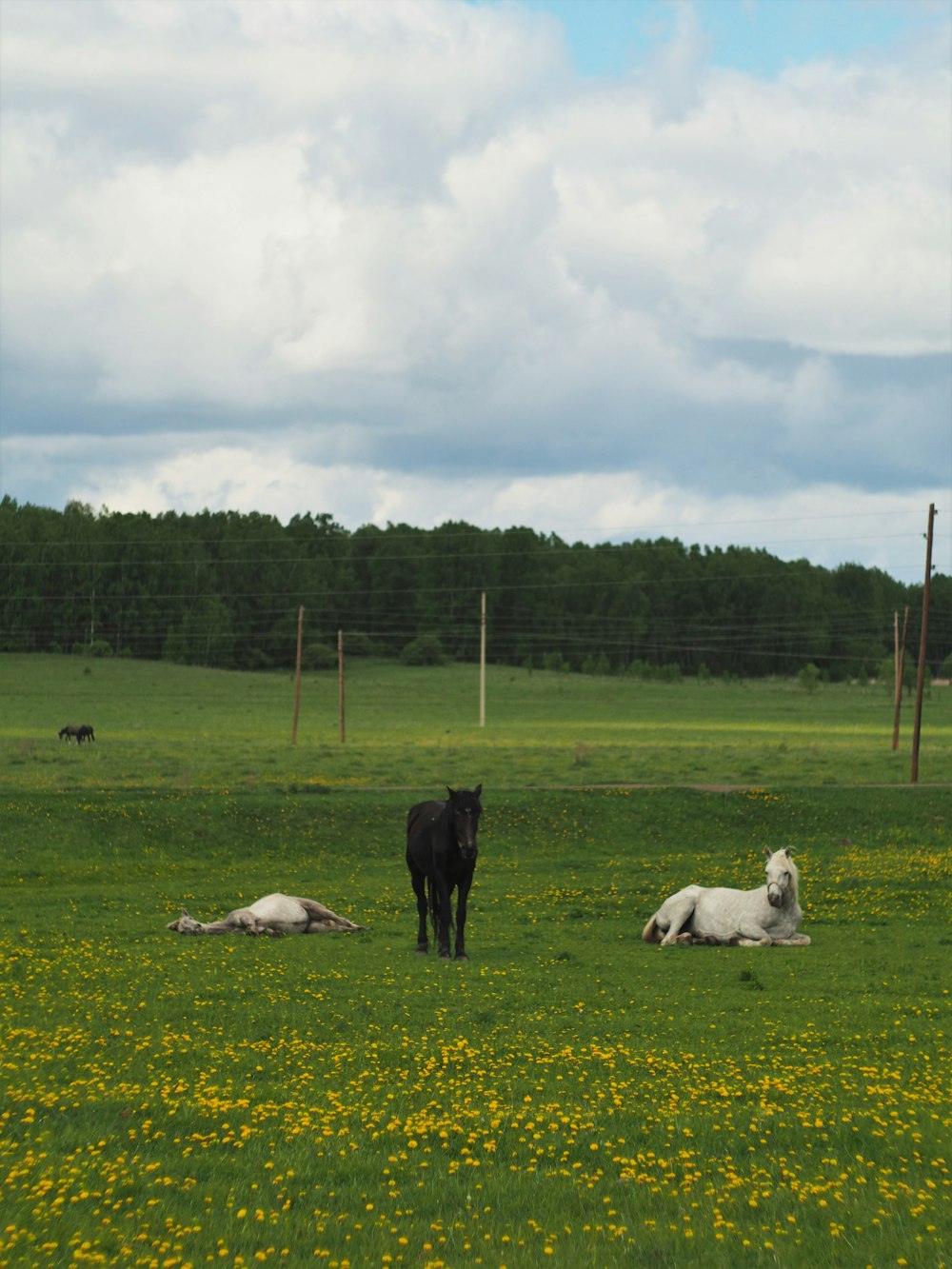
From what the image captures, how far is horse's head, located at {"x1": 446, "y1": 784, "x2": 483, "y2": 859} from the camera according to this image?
16422 millimetres

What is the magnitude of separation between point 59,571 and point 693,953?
120 m

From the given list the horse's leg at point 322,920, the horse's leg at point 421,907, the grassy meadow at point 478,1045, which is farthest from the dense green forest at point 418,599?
the horse's leg at point 421,907

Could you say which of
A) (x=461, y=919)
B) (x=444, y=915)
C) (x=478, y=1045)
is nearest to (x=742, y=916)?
(x=461, y=919)

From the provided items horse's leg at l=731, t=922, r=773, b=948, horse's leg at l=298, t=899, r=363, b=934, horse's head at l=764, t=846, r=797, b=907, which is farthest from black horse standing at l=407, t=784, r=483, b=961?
horse's head at l=764, t=846, r=797, b=907

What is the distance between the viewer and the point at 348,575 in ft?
522

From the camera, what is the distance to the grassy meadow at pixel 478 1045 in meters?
7.37

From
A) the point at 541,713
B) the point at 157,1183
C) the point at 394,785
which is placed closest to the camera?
the point at 157,1183

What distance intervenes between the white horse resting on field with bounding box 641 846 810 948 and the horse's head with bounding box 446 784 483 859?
4.56 metres

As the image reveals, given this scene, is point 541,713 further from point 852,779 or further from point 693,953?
point 693,953

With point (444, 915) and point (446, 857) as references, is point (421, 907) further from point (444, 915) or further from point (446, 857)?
point (446, 857)

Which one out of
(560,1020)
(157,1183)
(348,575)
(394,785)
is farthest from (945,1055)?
(348,575)

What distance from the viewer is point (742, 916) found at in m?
19.6

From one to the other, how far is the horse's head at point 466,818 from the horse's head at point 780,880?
5.36 meters

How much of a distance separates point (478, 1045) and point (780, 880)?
349 inches
